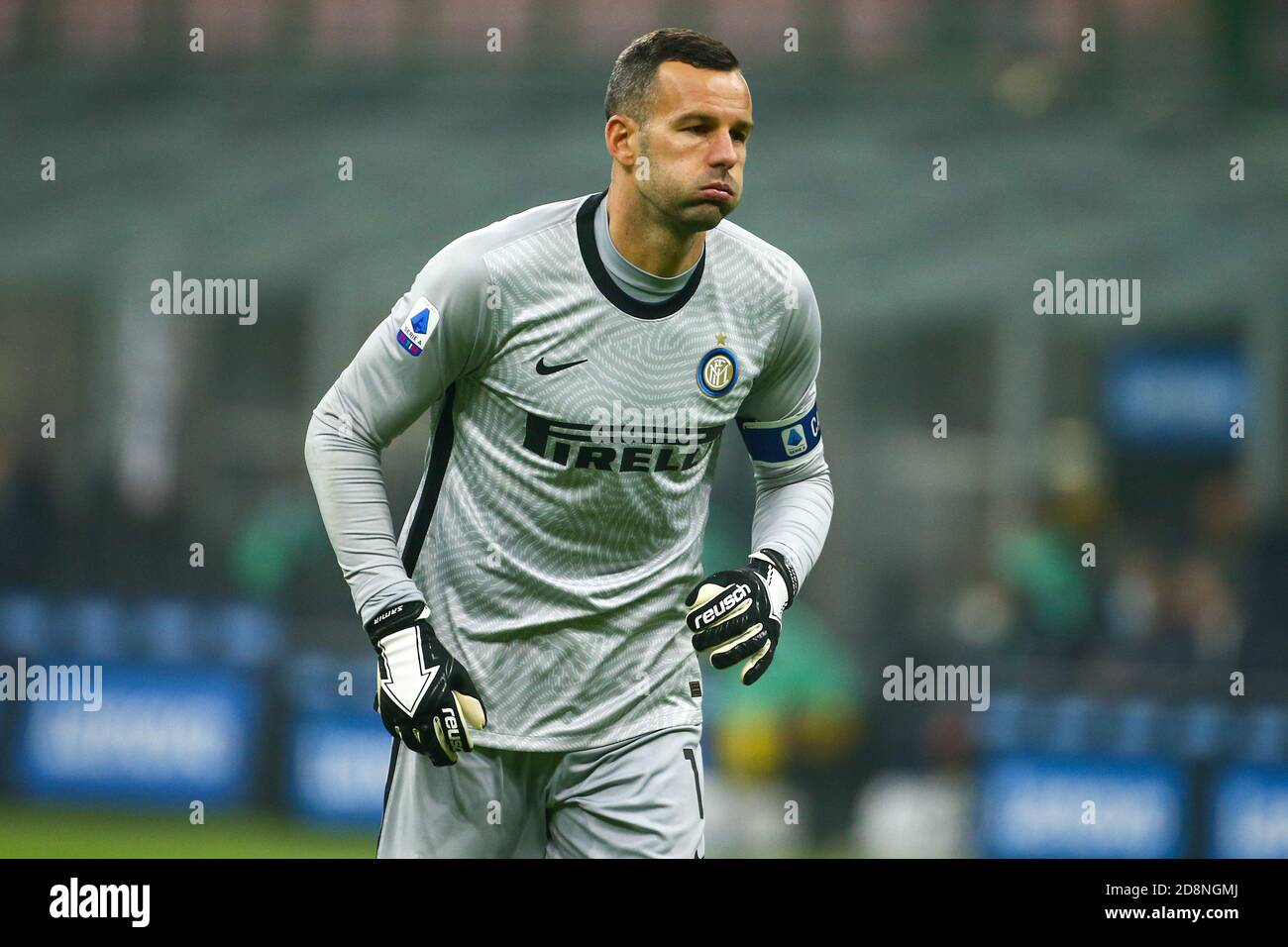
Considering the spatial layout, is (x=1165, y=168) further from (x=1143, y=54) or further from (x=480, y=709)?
(x=480, y=709)

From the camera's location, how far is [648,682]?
13.3 ft

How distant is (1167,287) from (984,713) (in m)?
4.50

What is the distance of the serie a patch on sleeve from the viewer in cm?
434

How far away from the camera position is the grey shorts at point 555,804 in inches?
155

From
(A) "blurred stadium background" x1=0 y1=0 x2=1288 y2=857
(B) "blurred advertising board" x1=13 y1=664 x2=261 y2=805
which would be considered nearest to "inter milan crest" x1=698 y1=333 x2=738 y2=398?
(A) "blurred stadium background" x1=0 y1=0 x2=1288 y2=857

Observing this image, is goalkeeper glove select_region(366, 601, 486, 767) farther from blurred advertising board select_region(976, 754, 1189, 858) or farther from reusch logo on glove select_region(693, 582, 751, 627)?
blurred advertising board select_region(976, 754, 1189, 858)

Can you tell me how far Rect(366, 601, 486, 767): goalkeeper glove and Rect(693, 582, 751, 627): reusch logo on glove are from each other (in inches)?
20.0

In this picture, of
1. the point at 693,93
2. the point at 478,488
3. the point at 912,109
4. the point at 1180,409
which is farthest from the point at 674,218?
the point at 912,109

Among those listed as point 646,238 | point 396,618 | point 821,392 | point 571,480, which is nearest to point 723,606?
point 571,480

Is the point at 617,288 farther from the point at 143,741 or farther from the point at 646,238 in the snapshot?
the point at 143,741

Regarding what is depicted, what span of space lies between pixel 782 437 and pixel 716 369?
370 mm

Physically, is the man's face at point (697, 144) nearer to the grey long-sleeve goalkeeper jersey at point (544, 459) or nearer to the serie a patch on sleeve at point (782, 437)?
the grey long-sleeve goalkeeper jersey at point (544, 459)

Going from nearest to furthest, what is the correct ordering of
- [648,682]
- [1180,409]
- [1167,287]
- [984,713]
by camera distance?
[648,682] → [984,713] → [1180,409] → [1167,287]

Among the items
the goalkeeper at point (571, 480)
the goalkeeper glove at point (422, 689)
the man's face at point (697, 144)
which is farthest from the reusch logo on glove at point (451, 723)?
the man's face at point (697, 144)
